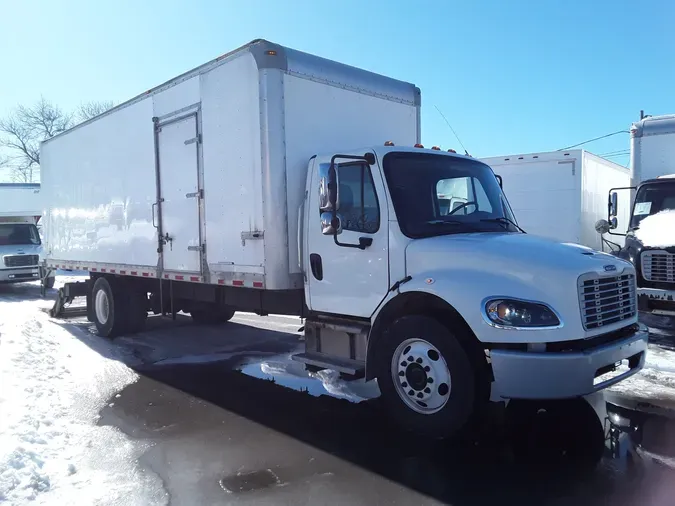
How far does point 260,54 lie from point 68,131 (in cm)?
659

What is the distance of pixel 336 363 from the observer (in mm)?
5523

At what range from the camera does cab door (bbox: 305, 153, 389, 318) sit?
514cm

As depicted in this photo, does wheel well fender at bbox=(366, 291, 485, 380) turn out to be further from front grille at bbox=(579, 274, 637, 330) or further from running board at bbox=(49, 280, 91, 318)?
running board at bbox=(49, 280, 91, 318)

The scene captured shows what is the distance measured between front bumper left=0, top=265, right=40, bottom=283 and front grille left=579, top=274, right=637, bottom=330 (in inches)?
724

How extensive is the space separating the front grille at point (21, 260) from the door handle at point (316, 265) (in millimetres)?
16332

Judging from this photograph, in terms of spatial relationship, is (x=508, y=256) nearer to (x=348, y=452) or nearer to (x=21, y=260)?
(x=348, y=452)

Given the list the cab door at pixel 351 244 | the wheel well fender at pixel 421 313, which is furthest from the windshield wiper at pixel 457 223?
the wheel well fender at pixel 421 313

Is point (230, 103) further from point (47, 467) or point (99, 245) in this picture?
point (99, 245)

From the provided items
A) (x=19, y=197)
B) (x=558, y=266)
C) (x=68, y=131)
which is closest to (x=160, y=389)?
(x=558, y=266)

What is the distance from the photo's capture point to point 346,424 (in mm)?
5180

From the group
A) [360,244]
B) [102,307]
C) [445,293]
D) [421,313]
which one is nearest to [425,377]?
[421,313]

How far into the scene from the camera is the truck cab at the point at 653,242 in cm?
820

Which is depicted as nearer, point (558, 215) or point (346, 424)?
point (346, 424)

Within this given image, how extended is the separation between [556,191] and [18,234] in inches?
704
